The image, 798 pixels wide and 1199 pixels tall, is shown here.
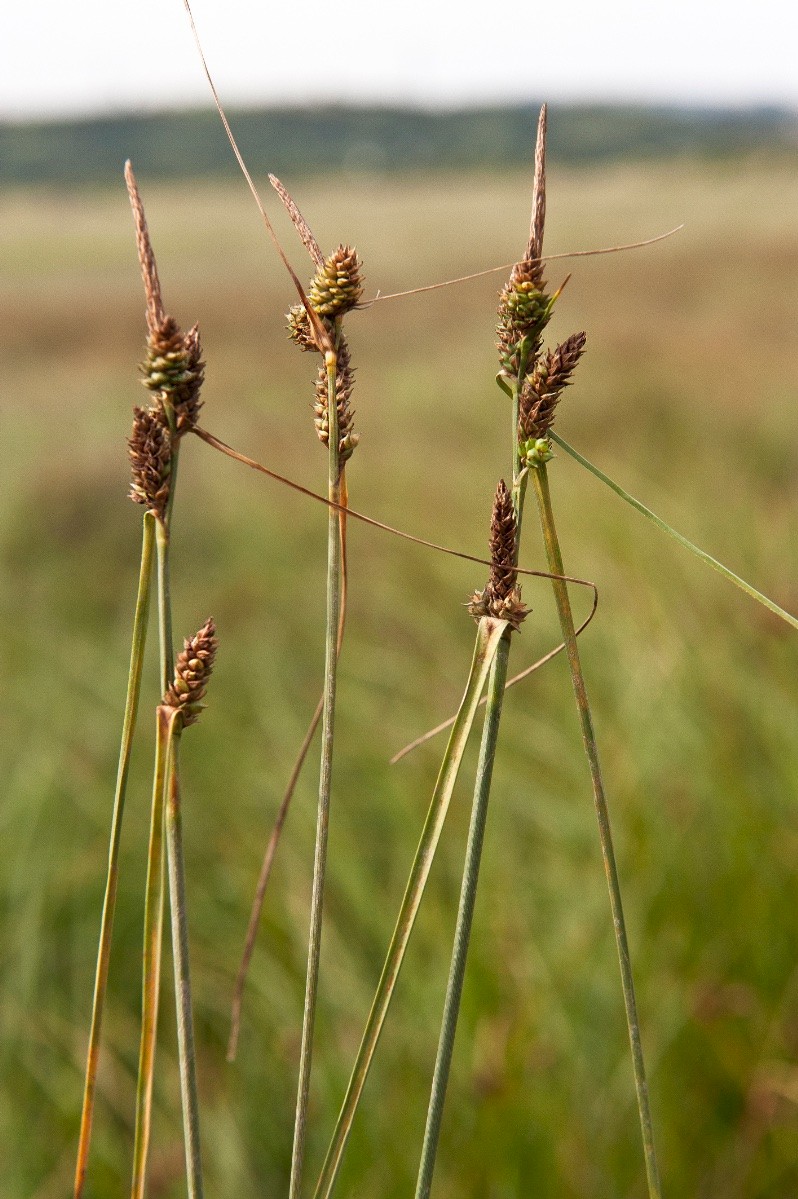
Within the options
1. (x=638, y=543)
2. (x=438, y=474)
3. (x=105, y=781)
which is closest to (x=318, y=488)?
(x=438, y=474)

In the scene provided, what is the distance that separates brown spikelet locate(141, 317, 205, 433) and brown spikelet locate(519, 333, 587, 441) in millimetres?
76

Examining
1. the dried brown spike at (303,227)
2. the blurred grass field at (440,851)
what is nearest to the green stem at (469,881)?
the dried brown spike at (303,227)

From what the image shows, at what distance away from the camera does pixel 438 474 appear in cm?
445

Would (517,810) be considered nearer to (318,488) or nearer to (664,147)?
(318,488)

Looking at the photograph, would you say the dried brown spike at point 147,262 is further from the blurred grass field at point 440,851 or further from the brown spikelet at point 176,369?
the blurred grass field at point 440,851

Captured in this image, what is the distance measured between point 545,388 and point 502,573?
1.7 inches

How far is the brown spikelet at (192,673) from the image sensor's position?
0.23m

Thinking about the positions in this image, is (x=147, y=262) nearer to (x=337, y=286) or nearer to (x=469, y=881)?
(x=337, y=286)

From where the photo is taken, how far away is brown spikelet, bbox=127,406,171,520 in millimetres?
219

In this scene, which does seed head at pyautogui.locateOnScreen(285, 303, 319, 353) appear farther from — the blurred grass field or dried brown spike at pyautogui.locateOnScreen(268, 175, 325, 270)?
the blurred grass field

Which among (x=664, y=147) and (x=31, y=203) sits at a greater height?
(x=664, y=147)

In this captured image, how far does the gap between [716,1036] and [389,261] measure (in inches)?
739

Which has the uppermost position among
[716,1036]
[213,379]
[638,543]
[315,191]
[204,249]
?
[315,191]

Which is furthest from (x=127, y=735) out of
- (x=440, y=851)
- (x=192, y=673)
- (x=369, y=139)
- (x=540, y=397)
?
(x=369, y=139)
